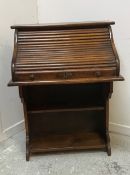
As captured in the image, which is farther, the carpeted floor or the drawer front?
the carpeted floor

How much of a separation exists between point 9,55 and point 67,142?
3.09 ft

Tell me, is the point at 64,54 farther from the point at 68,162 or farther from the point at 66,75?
the point at 68,162

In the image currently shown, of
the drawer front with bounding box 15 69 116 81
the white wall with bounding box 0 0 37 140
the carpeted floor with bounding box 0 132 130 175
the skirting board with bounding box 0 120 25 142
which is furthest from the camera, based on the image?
the skirting board with bounding box 0 120 25 142

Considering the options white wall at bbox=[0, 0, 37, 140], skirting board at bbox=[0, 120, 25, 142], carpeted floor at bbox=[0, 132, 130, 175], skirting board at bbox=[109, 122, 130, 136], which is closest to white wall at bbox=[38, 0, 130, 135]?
skirting board at bbox=[109, 122, 130, 136]

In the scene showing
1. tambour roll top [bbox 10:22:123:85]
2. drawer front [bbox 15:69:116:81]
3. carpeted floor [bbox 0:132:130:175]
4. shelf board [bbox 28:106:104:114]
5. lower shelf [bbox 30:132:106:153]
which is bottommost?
carpeted floor [bbox 0:132:130:175]

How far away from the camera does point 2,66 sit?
2422 mm

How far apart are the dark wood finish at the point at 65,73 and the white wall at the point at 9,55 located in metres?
0.27

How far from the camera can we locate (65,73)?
6.33 feet

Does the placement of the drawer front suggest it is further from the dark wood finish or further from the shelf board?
the shelf board

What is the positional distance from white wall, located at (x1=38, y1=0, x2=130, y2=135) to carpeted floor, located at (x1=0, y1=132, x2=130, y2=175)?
27 centimetres

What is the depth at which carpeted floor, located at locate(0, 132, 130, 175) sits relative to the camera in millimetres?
2090

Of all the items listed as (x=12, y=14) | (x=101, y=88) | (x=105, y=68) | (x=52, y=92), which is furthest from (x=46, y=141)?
(x=12, y=14)

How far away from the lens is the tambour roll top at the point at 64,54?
1932 millimetres

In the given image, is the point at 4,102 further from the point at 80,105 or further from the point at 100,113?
the point at 100,113
